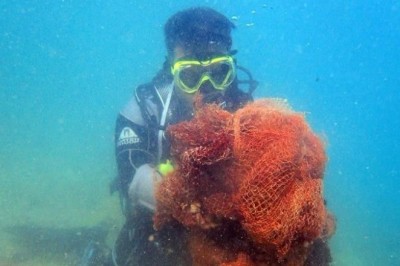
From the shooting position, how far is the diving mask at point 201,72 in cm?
500

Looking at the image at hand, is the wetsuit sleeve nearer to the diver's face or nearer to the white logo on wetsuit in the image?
the white logo on wetsuit

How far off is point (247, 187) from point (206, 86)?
2.60 m

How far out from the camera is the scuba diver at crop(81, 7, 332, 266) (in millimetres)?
4500

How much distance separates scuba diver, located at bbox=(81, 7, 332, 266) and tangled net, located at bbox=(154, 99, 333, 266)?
108 centimetres

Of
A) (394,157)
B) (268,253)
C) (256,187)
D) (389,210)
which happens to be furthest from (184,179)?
(394,157)

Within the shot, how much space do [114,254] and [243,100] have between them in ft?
8.84

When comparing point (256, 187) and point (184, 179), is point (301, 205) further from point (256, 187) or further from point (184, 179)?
point (184, 179)

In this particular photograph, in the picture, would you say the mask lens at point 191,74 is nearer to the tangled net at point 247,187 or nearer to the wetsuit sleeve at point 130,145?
the wetsuit sleeve at point 130,145

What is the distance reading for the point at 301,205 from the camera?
2.47 m

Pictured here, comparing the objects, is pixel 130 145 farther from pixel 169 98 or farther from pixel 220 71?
pixel 220 71

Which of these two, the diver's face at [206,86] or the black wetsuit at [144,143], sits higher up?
the diver's face at [206,86]

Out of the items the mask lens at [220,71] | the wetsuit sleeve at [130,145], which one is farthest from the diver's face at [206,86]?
the wetsuit sleeve at [130,145]

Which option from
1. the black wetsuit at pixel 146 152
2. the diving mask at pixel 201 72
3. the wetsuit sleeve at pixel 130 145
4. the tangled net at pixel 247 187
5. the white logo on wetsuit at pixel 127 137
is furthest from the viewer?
the diving mask at pixel 201 72

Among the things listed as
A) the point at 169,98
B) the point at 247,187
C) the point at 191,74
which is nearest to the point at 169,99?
the point at 169,98
